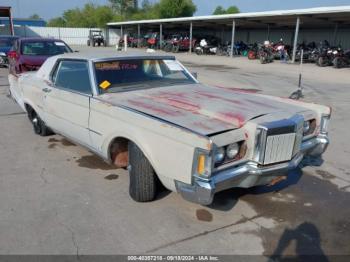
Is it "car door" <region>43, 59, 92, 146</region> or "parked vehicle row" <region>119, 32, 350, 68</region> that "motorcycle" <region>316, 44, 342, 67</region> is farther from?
"car door" <region>43, 59, 92, 146</region>

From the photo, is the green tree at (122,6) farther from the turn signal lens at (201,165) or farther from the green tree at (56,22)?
the turn signal lens at (201,165)

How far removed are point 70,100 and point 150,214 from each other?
6.21 feet

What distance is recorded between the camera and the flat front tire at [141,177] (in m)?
3.54

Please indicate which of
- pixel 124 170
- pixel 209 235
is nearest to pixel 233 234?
pixel 209 235

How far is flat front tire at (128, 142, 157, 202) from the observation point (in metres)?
3.54

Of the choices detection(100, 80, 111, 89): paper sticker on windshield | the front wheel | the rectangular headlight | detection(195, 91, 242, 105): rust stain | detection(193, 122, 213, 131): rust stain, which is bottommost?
the front wheel

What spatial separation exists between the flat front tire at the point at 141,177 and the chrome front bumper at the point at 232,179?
0.51m

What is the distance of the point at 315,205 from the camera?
388 cm

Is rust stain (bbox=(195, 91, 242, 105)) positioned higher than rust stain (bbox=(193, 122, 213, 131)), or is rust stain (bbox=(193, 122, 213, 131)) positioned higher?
rust stain (bbox=(195, 91, 242, 105))

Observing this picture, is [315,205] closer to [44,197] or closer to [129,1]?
[44,197]

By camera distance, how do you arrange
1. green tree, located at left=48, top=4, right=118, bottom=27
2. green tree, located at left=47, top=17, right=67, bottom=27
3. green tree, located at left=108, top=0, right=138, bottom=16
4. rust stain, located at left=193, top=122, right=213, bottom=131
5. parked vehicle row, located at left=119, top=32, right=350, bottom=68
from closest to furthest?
rust stain, located at left=193, top=122, right=213, bottom=131 < parked vehicle row, located at left=119, top=32, right=350, bottom=68 < green tree, located at left=48, top=4, right=118, bottom=27 < green tree, located at left=108, top=0, right=138, bottom=16 < green tree, located at left=47, top=17, right=67, bottom=27

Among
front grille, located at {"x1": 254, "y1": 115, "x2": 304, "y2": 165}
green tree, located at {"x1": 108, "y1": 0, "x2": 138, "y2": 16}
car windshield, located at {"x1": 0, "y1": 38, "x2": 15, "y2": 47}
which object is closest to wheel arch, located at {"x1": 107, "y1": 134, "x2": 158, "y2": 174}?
front grille, located at {"x1": 254, "y1": 115, "x2": 304, "y2": 165}

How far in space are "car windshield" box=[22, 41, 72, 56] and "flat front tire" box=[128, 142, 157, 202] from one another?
333 inches

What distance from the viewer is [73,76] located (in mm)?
4758
